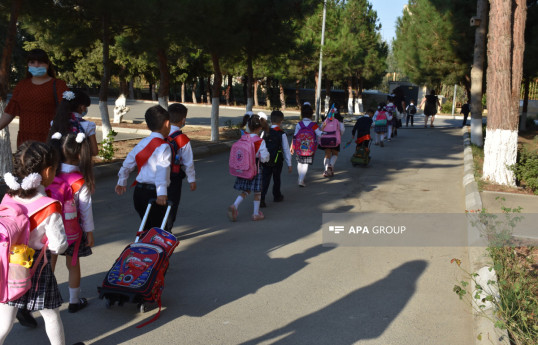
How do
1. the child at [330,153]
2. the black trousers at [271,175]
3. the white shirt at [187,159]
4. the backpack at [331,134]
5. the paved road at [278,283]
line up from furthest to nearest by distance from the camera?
the child at [330,153] < the backpack at [331,134] < the black trousers at [271,175] < the white shirt at [187,159] < the paved road at [278,283]

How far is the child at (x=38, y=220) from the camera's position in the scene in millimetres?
3152

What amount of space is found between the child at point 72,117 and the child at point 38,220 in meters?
1.49

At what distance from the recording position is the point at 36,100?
19.2ft

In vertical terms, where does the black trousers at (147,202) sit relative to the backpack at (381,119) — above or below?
below

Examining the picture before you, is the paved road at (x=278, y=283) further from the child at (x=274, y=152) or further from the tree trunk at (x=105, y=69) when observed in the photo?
the tree trunk at (x=105, y=69)

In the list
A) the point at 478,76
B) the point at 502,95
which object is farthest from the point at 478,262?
the point at 478,76

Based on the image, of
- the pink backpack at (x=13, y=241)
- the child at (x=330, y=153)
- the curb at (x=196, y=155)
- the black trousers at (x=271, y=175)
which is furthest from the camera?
the child at (x=330, y=153)

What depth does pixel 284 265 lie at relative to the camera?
5.84 metres

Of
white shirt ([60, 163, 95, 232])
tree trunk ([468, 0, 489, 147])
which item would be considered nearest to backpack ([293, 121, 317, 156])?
white shirt ([60, 163, 95, 232])

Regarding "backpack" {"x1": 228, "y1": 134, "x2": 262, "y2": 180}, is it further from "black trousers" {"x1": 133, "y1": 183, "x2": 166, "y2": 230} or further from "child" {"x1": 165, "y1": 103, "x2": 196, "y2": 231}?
"black trousers" {"x1": 133, "y1": 183, "x2": 166, "y2": 230}

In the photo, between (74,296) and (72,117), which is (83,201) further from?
(72,117)

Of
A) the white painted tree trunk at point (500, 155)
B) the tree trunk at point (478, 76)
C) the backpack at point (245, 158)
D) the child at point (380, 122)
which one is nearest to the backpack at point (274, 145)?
the backpack at point (245, 158)

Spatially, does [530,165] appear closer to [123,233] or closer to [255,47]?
[123,233]

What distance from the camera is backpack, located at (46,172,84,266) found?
13.0 feet
